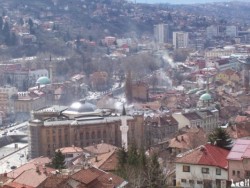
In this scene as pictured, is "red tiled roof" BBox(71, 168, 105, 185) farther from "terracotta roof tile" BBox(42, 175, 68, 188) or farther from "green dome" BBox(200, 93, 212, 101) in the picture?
"green dome" BBox(200, 93, 212, 101)

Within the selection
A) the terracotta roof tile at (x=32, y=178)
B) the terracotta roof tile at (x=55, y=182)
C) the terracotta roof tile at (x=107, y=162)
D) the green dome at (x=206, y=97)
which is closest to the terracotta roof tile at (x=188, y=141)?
the terracotta roof tile at (x=107, y=162)

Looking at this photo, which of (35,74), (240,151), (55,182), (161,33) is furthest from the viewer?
(161,33)

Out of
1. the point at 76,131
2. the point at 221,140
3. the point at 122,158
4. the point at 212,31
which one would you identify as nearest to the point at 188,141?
the point at 221,140

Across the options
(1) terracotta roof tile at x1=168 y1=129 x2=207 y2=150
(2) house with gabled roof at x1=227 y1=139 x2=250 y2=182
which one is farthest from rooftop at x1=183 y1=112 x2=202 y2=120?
(2) house with gabled roof at x1=227 y1=139 x2=250 y2=182

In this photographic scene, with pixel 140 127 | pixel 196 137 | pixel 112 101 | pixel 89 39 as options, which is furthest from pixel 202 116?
pixel 89 39

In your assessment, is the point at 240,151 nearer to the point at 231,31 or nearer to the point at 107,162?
the point at 107,162

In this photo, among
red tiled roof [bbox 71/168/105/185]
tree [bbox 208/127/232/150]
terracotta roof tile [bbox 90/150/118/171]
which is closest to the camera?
red tiled roof [bbox 71/168/105/185]

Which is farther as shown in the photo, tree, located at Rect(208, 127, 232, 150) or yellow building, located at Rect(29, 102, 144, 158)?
yellow building, located at Rect(29, 102, 144, 158)

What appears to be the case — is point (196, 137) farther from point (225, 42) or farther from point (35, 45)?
point (225, 42)
